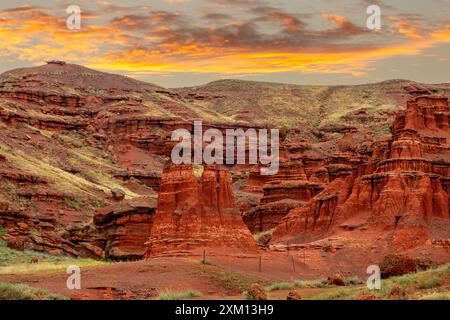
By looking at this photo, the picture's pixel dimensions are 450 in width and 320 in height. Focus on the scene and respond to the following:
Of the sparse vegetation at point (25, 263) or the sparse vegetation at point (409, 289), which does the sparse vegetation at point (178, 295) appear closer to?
the sparse vegetation at point (409, 289)

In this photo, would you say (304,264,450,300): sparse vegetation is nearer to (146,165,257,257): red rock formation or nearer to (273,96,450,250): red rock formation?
(146,165,257,257): red rock formation

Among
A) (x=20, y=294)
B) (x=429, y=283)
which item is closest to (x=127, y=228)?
(x=20, y=294)

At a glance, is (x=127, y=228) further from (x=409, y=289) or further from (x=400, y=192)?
(x=409, y=289)

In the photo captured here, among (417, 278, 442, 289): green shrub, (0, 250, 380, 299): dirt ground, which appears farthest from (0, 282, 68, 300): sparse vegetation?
(417, 278, 442, 289): green shrub

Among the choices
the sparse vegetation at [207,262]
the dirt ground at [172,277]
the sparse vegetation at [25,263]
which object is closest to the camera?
the dirt ground at [172,277]

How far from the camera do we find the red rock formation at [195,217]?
66.5 meters

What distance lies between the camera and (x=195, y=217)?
66.9 meters

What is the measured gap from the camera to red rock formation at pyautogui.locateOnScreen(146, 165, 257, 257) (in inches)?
2618

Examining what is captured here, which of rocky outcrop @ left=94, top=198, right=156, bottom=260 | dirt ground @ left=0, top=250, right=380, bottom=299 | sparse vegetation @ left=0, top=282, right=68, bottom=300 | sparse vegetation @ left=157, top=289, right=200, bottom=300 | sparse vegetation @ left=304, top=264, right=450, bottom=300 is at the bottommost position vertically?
rocky outcrop @ left=94, top=198, right=156, bottom=260

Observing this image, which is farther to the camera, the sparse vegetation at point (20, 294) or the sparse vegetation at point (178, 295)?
the sparse vegetation at point (178, 295)

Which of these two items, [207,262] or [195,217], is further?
[195,217]

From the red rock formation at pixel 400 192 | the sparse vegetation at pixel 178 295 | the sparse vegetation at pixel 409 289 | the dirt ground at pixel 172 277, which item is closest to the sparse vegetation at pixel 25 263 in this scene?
the dirt ground at pixel 172 277
